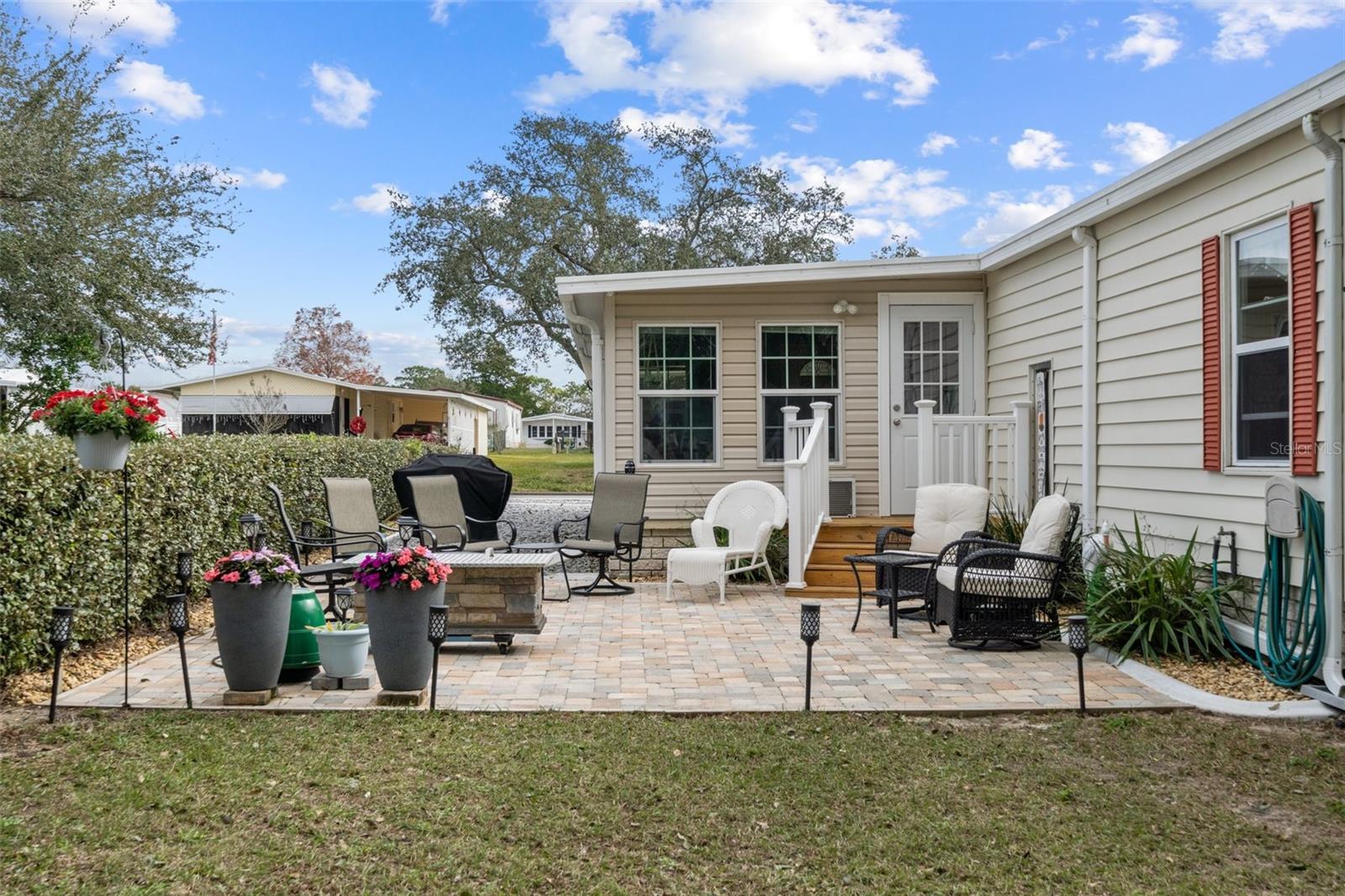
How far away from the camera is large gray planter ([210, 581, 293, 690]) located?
15.4 ft

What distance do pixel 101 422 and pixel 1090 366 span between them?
6328mm

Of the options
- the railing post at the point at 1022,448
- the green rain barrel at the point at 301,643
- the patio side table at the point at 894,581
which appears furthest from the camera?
the railing post at the point at 1022,448

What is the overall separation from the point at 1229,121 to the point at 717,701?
4.06 m

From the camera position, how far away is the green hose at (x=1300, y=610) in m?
4.91

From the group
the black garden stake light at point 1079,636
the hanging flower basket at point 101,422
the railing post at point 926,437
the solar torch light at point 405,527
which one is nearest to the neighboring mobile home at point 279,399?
the solar torch light at point 405,527

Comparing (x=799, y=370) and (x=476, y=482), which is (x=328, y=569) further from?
(x=799, y=370)

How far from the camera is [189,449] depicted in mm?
7098

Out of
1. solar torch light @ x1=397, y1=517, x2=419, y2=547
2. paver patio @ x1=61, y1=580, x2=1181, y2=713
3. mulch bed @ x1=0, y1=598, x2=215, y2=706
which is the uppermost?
solar torch light @ x1=397, y1=517, x2=419, y2=547

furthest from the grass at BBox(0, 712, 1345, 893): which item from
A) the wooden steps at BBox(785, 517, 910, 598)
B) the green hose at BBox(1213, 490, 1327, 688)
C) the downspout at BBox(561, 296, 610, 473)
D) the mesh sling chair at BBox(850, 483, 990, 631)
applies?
the downspout at BBox(561, 296, 610, 473)

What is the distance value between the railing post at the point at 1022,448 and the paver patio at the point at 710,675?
2153mm

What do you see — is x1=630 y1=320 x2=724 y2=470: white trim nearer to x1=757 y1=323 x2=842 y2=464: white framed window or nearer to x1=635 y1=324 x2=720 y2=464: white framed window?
x1=635 y1=324 x2=720 y2=464: white framed window

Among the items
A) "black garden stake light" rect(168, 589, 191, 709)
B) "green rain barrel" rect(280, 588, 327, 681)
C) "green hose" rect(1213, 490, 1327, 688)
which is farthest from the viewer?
"green rain barrel" rect(280, 588, 327, 681)

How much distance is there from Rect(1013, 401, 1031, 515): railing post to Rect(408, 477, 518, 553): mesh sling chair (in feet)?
14.0

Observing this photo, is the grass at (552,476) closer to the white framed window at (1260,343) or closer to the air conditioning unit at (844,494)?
the air conditioning unit at (844,494)
